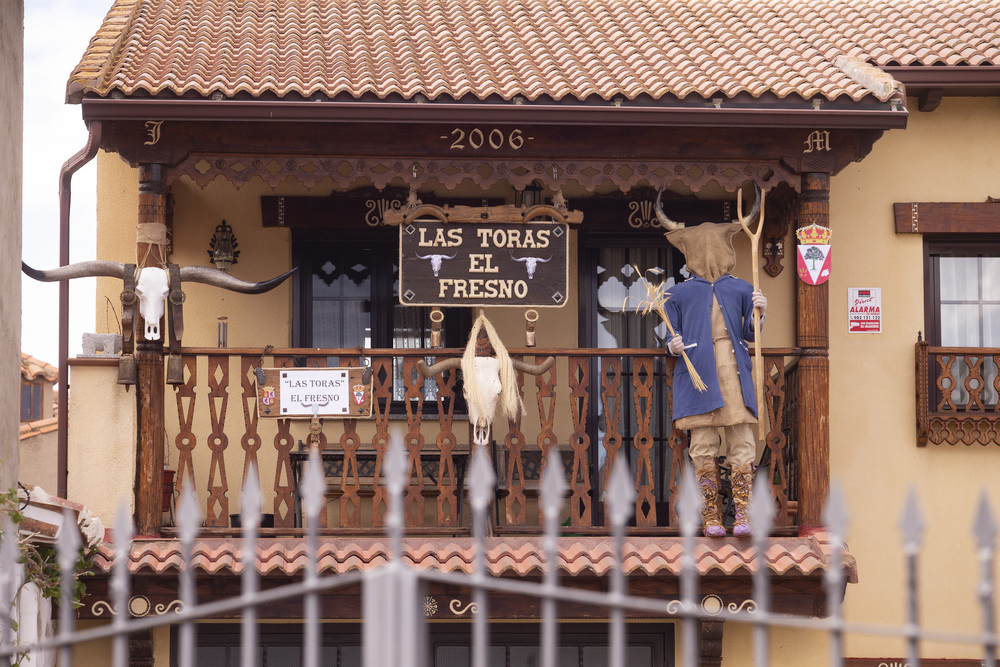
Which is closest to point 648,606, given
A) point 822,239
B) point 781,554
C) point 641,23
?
point 781,554

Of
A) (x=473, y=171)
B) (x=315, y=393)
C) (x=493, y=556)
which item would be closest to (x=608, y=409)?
(x=493, y=556)

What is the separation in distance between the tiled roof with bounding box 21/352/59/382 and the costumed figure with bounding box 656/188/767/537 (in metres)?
13.4

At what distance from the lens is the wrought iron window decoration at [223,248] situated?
10.0m

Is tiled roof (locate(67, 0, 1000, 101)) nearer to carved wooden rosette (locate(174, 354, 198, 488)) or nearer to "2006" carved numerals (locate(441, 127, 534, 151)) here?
"2006" carved numerals (locate(441, 127, 534, 151))

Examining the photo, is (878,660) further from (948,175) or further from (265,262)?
(265,262)

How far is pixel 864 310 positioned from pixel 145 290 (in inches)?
223

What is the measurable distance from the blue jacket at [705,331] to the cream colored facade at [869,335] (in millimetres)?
1628

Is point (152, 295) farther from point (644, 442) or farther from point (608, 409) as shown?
point (644, 442)

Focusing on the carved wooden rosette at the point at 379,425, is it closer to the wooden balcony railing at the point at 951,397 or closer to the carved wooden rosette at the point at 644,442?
the carved wooden rosette at the point at 644,442

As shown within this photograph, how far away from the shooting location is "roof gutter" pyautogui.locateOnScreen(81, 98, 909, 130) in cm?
825

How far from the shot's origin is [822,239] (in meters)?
8.62

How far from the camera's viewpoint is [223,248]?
1006 centimetres

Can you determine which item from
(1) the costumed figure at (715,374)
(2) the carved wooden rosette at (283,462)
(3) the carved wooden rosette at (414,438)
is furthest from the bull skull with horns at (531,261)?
(2) the carved wooden rosette at (283,462)

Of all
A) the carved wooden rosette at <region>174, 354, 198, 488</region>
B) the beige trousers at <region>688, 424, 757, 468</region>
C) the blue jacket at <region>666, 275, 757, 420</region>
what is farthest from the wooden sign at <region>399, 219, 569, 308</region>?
the carved wooden rosette at <region>174, 354, 198, 488</region>
